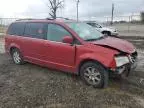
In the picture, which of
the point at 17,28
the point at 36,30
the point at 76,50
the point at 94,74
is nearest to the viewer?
the point at 94,74

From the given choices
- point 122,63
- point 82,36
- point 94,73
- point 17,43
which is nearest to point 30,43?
point 17,43

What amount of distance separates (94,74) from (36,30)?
2.78 m

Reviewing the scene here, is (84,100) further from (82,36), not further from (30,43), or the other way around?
(30,43)

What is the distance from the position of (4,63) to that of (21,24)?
169 cm

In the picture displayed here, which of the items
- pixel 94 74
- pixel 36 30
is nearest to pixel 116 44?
pixel 94 74

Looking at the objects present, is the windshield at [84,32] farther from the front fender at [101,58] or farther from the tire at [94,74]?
the tire at [94,74]

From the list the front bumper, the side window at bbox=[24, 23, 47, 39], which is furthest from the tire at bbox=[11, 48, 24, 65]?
the front bumper

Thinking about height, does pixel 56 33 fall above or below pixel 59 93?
above

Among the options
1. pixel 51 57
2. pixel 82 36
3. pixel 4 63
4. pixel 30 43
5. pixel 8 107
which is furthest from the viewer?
pixel 4 63

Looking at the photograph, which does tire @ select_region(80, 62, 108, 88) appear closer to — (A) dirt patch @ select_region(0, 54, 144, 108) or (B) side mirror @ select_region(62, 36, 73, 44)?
(A) dirt patch @ select_region(0, 54, 144, 108)

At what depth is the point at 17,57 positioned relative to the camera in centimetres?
912

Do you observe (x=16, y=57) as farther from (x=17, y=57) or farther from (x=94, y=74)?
(x=94, y=74)

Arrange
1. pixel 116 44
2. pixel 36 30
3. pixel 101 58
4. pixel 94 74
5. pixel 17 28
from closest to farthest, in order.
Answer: pixel 101 58 < pixel 94 74 < pixel 116 44 < pixel 36 30 < pixel 17 28

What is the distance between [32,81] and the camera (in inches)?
280
